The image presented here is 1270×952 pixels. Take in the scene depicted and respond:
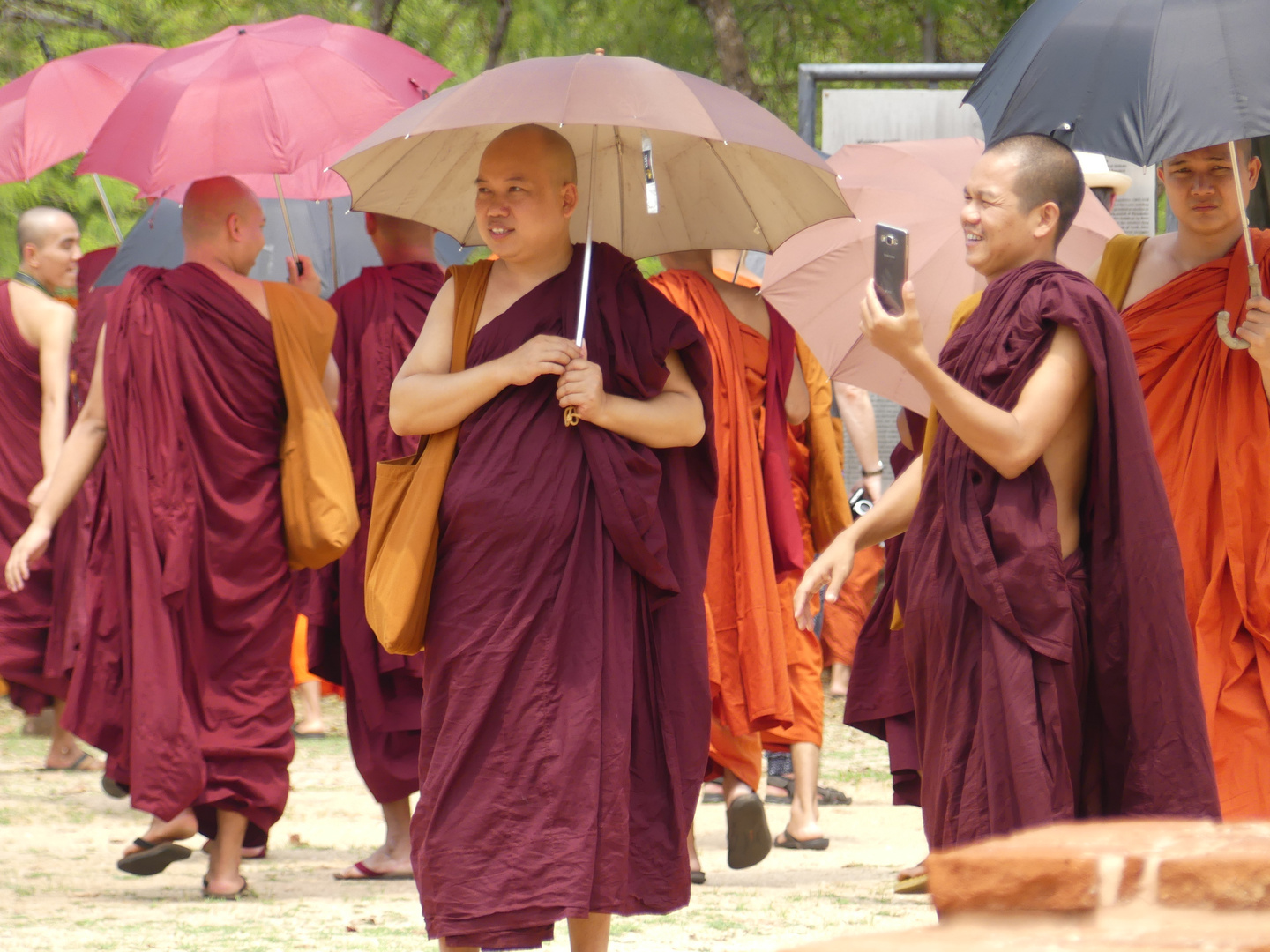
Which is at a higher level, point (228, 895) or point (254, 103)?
point (254, 103)

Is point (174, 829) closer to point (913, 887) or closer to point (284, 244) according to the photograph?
point (913, 887)

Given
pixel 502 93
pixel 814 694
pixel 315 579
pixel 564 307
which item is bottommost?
pixel 814 694

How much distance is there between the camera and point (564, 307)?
4.11m

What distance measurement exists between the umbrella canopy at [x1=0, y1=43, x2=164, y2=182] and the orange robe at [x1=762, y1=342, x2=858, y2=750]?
2.85 metres

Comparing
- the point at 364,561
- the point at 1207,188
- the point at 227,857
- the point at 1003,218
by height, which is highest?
the point at 1207,188

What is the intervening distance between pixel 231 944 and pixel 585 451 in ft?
6.19

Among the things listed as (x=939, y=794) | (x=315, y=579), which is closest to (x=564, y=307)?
(x=939, y=794)

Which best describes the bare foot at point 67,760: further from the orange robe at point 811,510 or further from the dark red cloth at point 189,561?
the orange robe at point 811,510

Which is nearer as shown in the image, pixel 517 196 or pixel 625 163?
pixel 517 196

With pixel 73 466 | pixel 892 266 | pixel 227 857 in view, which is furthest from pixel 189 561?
pixel 892 266

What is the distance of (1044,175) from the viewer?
374 centimetres

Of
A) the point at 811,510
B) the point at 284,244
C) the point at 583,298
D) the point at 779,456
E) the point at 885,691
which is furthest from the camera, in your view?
the point at 284,244

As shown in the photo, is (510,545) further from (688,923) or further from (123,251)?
(123,251)

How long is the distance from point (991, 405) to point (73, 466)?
10.9 ft
